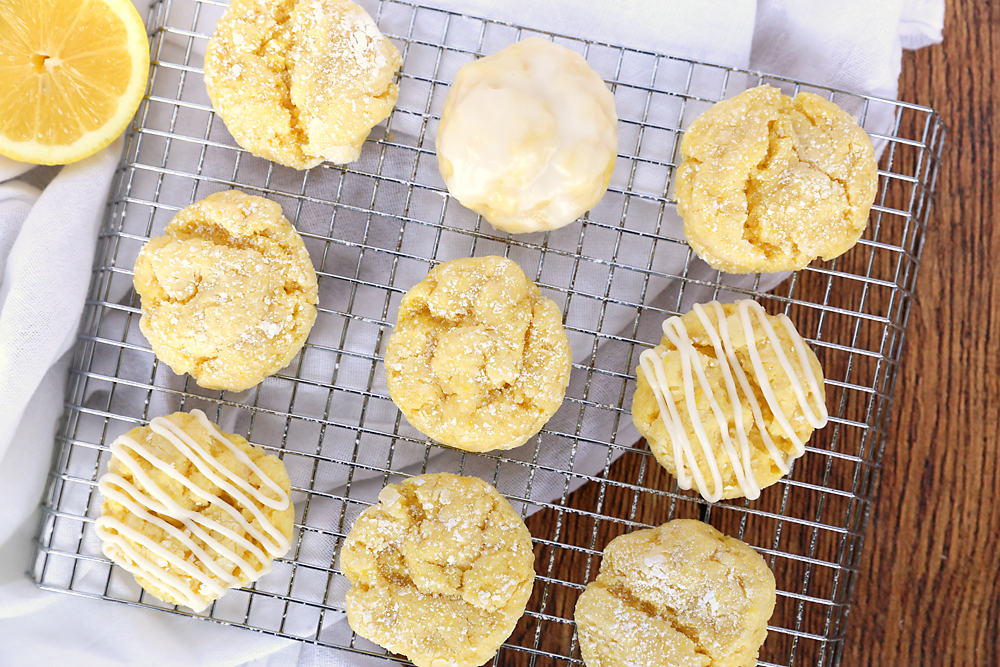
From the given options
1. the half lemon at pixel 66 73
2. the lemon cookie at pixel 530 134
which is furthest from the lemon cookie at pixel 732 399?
the half lemon at pixel 66 73

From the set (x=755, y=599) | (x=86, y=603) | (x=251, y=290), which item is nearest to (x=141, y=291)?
(x=251, y=290)

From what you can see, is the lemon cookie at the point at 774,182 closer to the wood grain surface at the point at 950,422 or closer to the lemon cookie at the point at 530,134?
the lemon cookie at the point at 530,134

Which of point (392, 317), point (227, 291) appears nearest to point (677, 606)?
point (392, 317)

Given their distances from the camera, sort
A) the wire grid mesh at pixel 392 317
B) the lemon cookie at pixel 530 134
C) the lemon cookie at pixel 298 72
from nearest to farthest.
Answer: the lemon cookie at pixel 530 134, the lemon cookie at pixel 298 72, the wire grid mesh at pixel 392 317

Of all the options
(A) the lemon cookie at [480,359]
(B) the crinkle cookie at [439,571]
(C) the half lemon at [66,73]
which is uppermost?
(C) the half lemon at [66,73]

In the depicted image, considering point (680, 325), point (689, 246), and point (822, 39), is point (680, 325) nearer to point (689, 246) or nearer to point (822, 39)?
point (689, 246)

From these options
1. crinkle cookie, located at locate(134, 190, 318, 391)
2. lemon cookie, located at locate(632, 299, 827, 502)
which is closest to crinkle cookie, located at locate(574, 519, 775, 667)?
lemon cookie, located at locate(632, 299, 827, 502)
